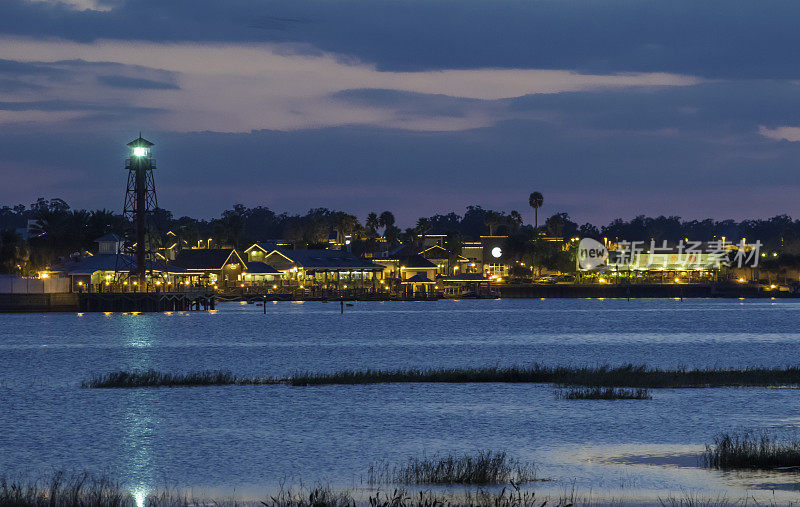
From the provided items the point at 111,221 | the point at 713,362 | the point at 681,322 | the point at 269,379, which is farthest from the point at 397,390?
the point at 111,221

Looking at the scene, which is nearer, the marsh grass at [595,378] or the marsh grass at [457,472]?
the marsh grass at [457,472]

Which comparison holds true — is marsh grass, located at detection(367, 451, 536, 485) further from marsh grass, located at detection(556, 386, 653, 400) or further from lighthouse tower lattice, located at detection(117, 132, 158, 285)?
lighthouse tower lattice, located at detection(117, 132, 158, 285)

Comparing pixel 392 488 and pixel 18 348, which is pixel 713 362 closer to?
pixel 392 488

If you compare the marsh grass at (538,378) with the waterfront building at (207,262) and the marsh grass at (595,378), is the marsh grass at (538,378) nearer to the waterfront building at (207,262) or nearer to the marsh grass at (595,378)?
the marsh grass at (595,378)

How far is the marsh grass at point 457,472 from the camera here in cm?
2552

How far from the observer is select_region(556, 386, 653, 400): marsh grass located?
1640 inches

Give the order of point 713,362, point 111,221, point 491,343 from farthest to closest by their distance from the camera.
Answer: point 111,221, point 491,343, point 713,362

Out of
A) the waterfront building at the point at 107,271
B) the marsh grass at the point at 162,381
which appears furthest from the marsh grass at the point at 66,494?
the waterfront building at the point at 107,271

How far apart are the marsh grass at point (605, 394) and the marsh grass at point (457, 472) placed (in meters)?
14.1

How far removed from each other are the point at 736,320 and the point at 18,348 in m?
90.4

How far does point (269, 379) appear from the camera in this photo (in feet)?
164

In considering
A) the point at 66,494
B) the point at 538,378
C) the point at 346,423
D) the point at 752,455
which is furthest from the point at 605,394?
the point at 66,494

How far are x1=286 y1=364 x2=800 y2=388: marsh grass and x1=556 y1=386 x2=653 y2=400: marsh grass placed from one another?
1630 mm

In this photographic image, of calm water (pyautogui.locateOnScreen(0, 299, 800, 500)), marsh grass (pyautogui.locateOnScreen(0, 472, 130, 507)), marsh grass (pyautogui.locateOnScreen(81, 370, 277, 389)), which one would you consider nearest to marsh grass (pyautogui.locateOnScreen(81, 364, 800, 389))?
marsh grass (pyautogui.locateOnScreen(81, 370, 277, 389))
